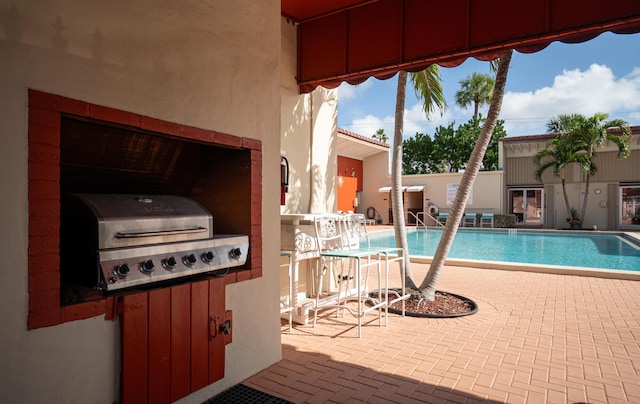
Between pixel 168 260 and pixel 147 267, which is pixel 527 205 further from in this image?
pixel 147 267

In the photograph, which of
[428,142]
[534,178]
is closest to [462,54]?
[534,178]

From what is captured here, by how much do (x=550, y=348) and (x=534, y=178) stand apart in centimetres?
2177

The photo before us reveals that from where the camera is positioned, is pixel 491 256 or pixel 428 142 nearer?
pixel 491 256

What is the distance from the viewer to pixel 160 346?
107 inches

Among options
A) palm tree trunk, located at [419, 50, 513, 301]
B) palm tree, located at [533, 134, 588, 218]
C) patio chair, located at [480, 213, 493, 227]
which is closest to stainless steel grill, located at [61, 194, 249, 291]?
palm tree trunk, located at [419, 50, 513, 301]

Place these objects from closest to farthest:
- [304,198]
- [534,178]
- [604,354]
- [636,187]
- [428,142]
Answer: [604,354] → [304,198] → [636,187] → [534,178] → [428,142]

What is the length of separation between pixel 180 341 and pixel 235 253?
2.71 feet

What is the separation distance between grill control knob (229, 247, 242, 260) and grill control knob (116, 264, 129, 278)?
0.95 metres

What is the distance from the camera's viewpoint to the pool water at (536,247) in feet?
41.3

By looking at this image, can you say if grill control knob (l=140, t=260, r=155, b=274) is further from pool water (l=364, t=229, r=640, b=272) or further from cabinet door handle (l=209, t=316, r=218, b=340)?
pool water (l=364, t=229, r=640, b=272)

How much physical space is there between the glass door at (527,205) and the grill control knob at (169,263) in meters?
24.9

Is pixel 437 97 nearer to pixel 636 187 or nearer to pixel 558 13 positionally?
pixel 558 13

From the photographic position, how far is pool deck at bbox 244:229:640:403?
3309 millimetres

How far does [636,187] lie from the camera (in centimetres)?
2183
